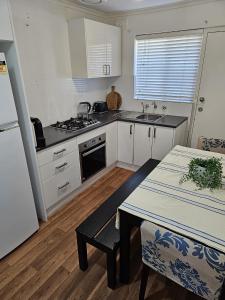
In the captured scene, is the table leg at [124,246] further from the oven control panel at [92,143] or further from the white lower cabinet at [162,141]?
the white lower cabinet at [162,141]

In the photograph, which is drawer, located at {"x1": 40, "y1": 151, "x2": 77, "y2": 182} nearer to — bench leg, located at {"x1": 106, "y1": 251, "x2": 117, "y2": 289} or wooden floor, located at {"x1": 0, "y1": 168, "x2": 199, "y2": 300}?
wooden floor, located at {"x1": 0, "y1": 168, "x2": 199, "y2": 300}

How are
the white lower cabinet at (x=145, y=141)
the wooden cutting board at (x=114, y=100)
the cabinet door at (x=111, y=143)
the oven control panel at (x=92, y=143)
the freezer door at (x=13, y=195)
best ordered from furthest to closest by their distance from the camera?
the wooden cutting board at (x=114, y=100)
the cabinet door at (x=111, y=143)
the white lower cabinet at (x=145, y=141)
the oven control panel at (x=92, y=143)
the freezer door at (x=13, y=195)

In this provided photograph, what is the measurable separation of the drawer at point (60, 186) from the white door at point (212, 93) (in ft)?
6.47

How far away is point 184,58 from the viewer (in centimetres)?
296

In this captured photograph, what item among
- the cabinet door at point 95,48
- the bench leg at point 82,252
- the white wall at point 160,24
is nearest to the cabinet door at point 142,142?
the white wall at point 160,24

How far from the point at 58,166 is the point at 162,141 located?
1458 millimetres

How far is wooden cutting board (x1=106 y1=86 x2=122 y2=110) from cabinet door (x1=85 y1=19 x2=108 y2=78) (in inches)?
23.7

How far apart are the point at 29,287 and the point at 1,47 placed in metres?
1.96

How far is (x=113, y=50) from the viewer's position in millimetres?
3182

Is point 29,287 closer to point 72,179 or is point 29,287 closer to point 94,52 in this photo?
point 72,179

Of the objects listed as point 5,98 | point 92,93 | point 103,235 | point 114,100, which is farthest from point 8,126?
point 114,100

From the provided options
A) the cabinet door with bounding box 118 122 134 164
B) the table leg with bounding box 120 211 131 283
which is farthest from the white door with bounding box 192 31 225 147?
the table leg with bounding box 120 211 131 283

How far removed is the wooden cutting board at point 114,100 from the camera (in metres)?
3.66

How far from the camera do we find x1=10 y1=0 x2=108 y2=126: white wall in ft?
7.46
